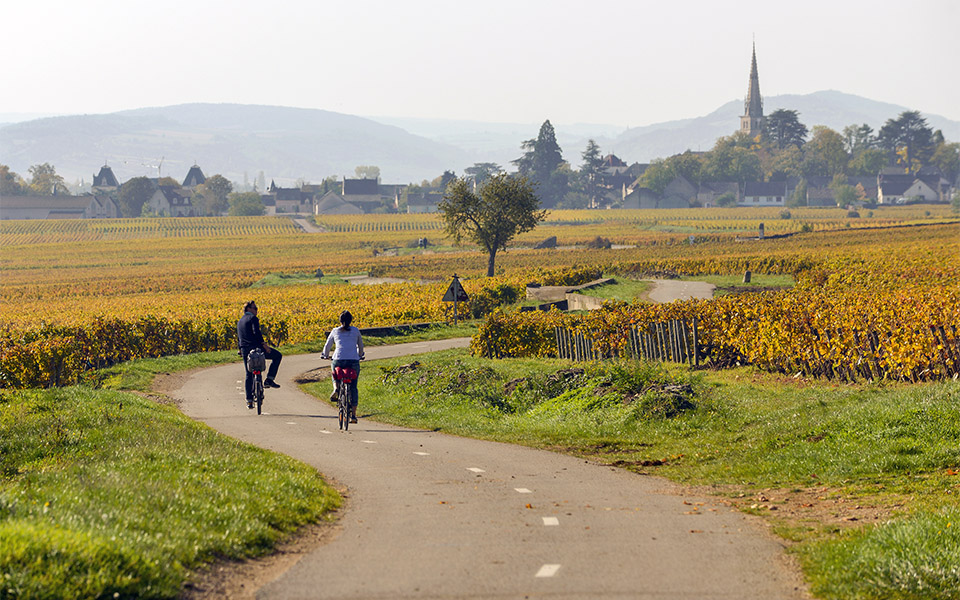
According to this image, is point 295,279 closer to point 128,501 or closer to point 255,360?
point 255,360

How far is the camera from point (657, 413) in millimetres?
16906

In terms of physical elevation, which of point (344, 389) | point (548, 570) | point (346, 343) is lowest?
point (344, 389)

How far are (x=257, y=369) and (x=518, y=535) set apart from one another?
40.9ft

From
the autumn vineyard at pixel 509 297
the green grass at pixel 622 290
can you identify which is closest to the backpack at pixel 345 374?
the autumn vineyard at pixel 509 297

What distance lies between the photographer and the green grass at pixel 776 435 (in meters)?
8.21

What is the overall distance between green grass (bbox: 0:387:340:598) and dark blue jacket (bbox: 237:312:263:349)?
462cm

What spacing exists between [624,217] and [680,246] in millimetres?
83310

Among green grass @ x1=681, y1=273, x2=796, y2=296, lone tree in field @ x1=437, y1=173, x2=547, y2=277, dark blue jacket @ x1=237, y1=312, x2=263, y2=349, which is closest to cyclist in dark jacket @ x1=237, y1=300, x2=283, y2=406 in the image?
dark blue jacket @ x1=237, y1=312, x2=263, y2=349

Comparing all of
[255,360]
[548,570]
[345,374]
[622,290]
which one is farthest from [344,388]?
[622,290]

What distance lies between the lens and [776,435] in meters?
14.4

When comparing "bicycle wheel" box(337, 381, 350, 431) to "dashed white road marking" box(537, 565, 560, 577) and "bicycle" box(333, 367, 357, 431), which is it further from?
"dashed white road marking" box(537, 565, 560, 577)

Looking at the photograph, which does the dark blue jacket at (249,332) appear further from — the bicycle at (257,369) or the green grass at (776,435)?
the green grass at (776,435)

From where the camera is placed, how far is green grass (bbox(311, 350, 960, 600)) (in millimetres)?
8211

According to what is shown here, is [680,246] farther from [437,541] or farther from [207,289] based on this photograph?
[437,541]
